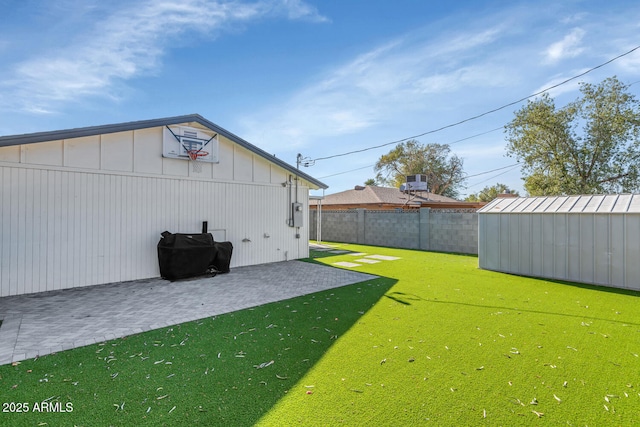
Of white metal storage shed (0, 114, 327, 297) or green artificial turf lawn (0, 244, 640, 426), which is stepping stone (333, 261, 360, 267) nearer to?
white metal storage shed (0, 114, 327, 297)

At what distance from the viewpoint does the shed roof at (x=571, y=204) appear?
6141 mm

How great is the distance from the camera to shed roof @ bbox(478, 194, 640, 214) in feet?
20.1

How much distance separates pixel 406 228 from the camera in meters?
13.1

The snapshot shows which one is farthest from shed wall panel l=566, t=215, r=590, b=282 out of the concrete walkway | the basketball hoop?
the basketball hoop

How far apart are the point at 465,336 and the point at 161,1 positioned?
8440 millimetres

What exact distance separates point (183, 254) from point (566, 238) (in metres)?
8.38

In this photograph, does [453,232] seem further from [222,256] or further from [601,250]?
[222,256]

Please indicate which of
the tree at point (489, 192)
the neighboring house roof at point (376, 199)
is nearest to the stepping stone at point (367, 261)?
the neighboring house roof at point (376, 199)

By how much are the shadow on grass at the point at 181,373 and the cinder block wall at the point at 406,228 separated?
8.52 metres

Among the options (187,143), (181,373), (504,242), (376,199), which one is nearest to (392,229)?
(376,199)

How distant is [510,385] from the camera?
2611 millimetres

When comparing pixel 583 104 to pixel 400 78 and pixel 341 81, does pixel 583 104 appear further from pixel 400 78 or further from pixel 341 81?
pixel 341 81

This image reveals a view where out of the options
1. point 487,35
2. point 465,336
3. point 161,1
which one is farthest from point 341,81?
point 465,336

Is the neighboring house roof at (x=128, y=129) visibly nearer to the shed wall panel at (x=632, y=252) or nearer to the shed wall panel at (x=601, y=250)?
the shed wall panel at (x=601, y=250)
